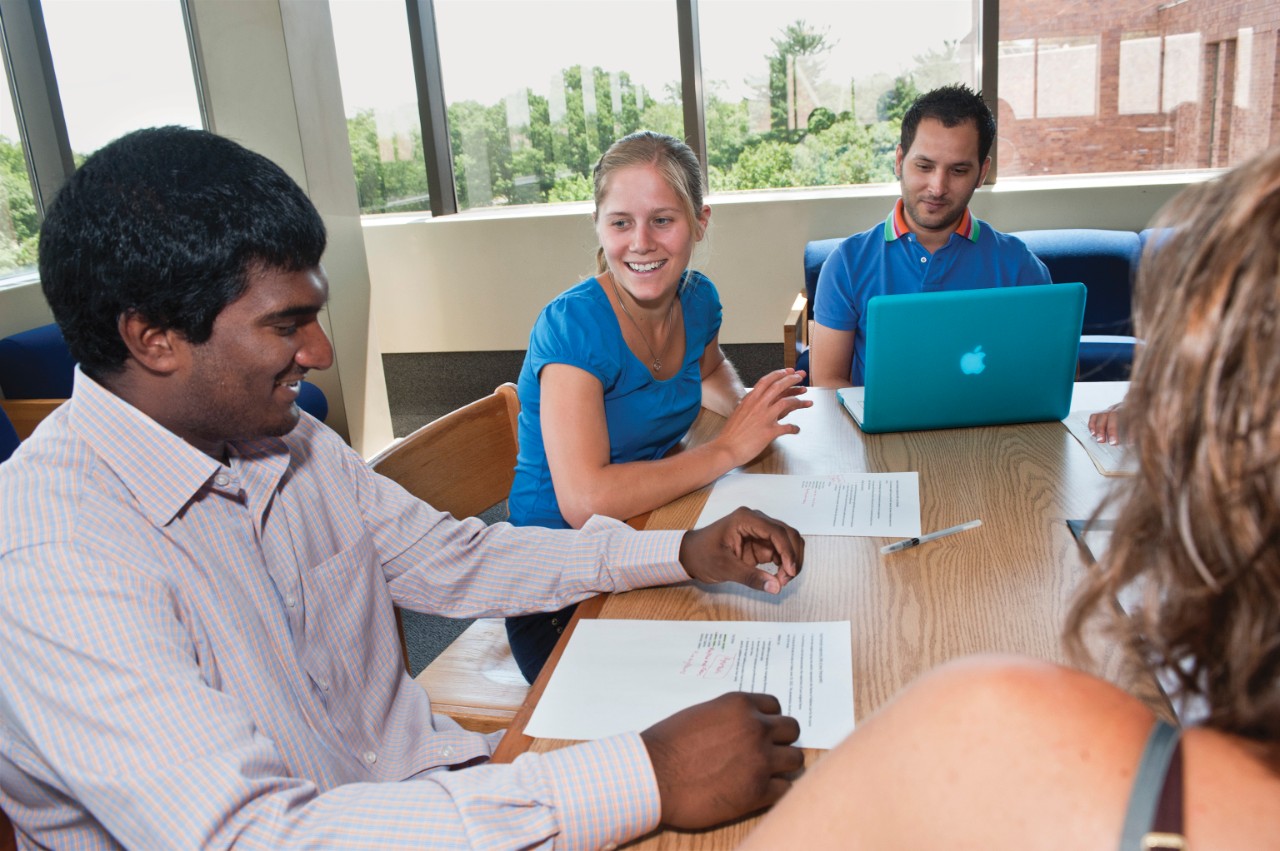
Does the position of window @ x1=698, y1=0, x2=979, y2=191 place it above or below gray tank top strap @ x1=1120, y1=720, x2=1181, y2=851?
above

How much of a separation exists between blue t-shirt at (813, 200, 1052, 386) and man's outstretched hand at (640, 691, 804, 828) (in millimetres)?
1740

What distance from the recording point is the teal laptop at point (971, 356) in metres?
1.49

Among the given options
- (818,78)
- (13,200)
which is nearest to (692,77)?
(818,78)

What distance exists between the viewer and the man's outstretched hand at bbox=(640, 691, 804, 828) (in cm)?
74

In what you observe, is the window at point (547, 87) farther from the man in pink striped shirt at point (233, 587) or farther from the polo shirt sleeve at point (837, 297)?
the man in pink striped shirt at point (233, 587)

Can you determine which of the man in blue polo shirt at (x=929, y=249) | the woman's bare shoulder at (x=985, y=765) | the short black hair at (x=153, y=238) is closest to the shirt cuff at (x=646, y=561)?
the short black hair at (x=153, y=238)

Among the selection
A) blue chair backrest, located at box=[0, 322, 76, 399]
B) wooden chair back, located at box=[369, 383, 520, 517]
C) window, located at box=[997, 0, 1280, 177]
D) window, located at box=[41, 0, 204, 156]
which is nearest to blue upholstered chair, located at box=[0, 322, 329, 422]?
blue chair backrest, located at box=[0, 322, 76, 399]

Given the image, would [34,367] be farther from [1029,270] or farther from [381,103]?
[1029,270]

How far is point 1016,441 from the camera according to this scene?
5.17 ft

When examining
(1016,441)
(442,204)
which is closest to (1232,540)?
(1016,441)

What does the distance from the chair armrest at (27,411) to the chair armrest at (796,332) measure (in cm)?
229

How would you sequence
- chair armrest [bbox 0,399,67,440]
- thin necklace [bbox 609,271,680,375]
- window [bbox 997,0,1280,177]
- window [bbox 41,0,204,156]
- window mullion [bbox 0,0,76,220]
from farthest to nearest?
window [bbox 997,0,1280,177]
window [bbox 41,0,204,156]
window mullion [bbox 0,0,76,220]
chair armrest [bbox 0,399,67,440]
thin necklace [bbox 609,271,680,375]

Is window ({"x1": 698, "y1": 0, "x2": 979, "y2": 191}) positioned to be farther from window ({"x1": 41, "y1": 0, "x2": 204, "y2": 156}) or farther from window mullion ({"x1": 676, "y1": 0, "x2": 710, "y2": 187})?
window ({"x1": 41, "y1": 0, "x2": 204, "y2": 156})

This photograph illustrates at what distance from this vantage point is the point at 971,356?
1550 millimetres
